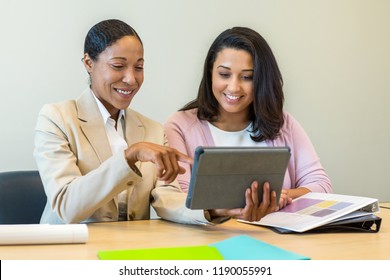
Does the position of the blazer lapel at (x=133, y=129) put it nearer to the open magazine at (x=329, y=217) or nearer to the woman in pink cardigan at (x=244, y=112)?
the woman in pink cardigan at (x=244, y=112)

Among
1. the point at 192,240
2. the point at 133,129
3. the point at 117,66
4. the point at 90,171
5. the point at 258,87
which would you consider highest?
the point at 117,66

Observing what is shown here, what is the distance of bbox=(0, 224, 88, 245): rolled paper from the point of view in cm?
141

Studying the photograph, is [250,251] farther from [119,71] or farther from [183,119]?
[183,119]

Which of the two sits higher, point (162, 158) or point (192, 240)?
point (162, 158)

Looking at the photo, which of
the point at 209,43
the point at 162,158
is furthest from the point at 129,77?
the point at 209,43

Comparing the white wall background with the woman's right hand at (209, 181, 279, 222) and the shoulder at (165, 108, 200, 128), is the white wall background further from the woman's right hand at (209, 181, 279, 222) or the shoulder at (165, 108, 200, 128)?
the woman's right hand at (209, 181, 279, 222)

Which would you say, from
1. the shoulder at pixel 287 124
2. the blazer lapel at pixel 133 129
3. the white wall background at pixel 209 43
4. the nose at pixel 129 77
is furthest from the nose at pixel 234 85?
the white wall background at pixel 209 43

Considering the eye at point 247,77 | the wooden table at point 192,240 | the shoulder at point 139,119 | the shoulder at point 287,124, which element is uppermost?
the eye at point 247,77

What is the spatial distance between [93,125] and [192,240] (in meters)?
0.62

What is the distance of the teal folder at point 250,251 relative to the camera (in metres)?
1.31

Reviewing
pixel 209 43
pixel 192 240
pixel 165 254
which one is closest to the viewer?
pixel 165 254

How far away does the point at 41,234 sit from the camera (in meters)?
1.43

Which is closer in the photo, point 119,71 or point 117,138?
point 119,71

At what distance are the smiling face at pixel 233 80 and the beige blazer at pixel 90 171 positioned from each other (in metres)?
0.39
